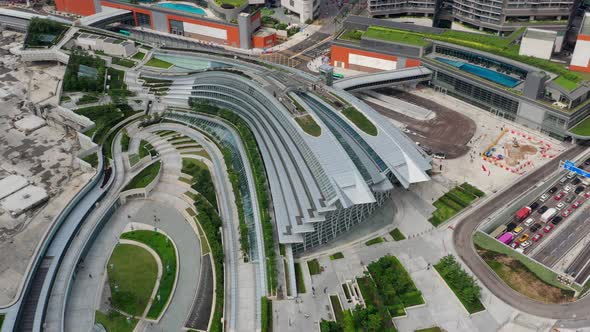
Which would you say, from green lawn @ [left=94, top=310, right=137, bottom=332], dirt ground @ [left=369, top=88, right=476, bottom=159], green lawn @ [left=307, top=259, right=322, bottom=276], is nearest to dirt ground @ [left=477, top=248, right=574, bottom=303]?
green lawn @ [left=307, top=259, right=322, bottom=276]

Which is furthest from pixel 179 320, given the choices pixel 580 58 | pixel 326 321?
pixel 580 58

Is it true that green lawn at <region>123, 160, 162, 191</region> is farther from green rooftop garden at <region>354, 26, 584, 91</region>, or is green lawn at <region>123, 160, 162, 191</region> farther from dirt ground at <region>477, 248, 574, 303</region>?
green rooftop garden at <region>354, 26, 584, 91</region>

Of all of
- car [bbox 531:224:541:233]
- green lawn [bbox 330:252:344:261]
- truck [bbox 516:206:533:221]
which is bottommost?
green lawn [bbox 330:252:344:261]

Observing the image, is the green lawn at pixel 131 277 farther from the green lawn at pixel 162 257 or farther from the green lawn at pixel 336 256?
the green lawn at pixel 336 256

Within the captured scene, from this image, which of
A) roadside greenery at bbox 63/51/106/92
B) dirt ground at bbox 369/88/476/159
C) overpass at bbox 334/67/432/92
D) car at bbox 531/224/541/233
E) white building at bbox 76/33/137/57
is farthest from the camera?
white building at bbox 76/33/137/57

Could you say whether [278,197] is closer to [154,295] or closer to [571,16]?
[154,295]
